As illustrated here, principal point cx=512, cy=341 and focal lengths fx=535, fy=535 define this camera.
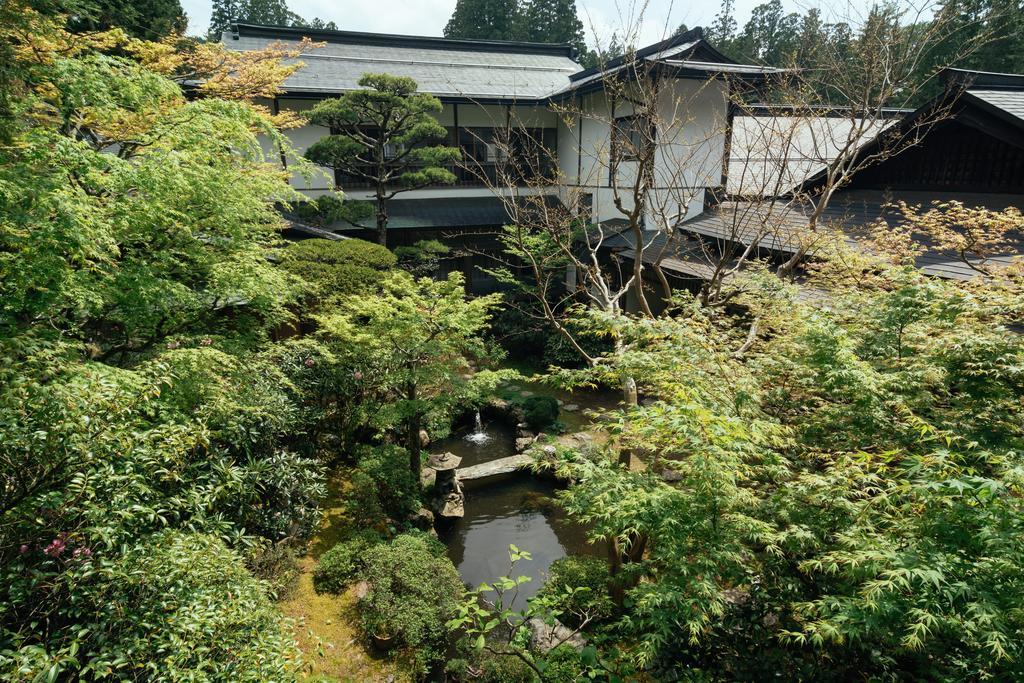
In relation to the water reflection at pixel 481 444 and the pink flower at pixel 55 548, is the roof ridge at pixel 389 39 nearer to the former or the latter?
the water reflection at pixel 481 444

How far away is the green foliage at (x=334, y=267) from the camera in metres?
10.9

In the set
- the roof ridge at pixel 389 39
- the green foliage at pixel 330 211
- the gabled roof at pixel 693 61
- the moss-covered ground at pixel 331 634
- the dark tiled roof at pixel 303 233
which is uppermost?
the roof ridge at pixel 389 39

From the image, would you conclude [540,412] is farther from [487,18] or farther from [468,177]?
[487,18]

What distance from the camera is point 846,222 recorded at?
37.4 feet

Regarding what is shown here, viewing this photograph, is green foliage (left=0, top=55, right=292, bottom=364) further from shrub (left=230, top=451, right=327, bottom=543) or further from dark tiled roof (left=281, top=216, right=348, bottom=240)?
dark tiled roof (left=281, top=216, right=348, bottom=240)

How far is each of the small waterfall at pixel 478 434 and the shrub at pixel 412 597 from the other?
16.0 ft

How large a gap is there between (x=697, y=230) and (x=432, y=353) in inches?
353

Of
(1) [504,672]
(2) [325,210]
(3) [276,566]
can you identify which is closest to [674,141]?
(2) [325,210]

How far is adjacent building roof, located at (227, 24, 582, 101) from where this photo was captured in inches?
758

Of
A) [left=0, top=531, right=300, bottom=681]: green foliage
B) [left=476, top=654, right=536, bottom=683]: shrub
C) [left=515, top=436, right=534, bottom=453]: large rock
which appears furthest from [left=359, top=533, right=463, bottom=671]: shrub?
[left=515, top=436, right=534, bottom=453]: large rock

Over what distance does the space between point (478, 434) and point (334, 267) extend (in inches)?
199

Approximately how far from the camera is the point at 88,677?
357cm

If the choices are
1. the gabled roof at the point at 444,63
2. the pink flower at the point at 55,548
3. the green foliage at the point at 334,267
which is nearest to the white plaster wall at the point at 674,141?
the gabled roof at the point at 444,63

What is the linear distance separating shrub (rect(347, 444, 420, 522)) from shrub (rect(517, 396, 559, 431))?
386 cm
